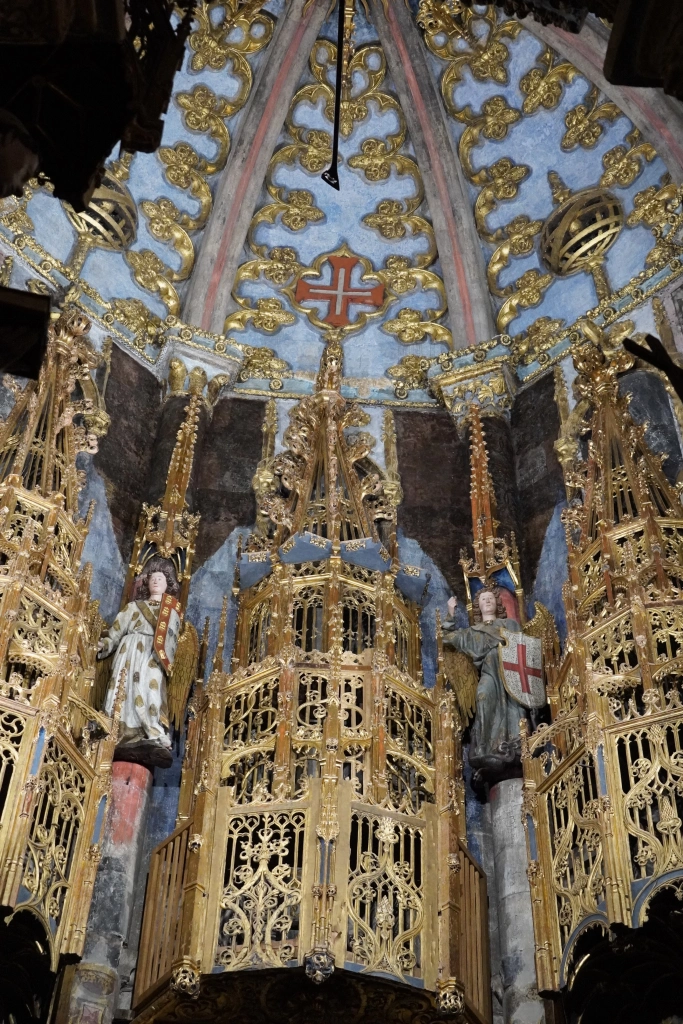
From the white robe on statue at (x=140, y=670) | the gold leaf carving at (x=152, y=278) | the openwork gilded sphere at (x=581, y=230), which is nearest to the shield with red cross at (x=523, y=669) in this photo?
the white robe on statue at (x=140, y=670)

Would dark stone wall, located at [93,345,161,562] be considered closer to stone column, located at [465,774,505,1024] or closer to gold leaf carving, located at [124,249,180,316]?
gold leaf carving, located at [124,249,180,316]

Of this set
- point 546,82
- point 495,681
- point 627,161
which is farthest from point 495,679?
point 546,82

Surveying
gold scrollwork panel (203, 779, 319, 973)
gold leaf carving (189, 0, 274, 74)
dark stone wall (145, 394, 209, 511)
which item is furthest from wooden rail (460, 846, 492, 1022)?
gold leaf carving (189, 0, 274, 74)

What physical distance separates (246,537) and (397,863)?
22.3ft

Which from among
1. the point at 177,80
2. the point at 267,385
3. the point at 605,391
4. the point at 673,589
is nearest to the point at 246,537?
the point at 267,385

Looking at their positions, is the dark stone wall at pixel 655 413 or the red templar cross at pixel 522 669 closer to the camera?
the red templar cross at pixel 522 669

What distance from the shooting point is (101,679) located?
55.2 feet

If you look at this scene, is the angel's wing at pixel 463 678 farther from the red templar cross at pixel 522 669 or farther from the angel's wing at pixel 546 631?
the angel's wing at pixel 546 631

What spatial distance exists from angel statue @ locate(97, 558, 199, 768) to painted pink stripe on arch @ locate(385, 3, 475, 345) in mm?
7682

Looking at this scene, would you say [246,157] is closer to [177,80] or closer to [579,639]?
[177,80]

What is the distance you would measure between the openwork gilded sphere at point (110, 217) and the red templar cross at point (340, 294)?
3.08 m

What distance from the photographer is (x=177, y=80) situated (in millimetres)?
24516

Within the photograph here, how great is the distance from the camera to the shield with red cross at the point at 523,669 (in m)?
16.7

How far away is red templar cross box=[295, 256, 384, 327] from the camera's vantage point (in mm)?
23922
